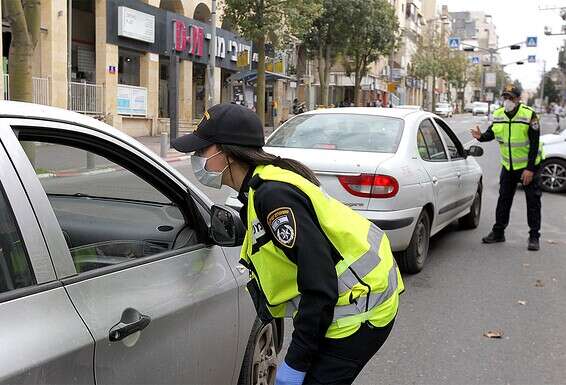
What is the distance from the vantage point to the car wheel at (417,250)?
6.18 meters

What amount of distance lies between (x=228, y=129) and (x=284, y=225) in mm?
451

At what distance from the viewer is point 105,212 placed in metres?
3.34

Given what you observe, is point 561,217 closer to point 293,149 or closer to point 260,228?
point 293,149

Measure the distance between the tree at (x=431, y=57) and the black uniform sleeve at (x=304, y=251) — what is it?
7284 cm

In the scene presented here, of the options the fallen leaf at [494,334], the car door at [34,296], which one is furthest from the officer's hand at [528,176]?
the car door at [34,296]

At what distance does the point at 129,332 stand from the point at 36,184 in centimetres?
56

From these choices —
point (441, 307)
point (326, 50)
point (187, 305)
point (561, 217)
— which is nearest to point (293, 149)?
point (441, 307)

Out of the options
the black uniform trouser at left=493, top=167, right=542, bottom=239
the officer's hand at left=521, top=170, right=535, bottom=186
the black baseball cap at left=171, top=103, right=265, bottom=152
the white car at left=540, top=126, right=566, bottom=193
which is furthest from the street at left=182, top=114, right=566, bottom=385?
the white car at left=540, top=126, right=566, bottom=193

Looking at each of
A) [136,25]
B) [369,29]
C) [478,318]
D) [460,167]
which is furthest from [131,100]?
[478,318]

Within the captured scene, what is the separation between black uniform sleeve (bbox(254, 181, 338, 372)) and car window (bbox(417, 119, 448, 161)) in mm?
4868

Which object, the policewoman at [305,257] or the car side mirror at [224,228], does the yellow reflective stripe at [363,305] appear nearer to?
the policewoman at [305,257]

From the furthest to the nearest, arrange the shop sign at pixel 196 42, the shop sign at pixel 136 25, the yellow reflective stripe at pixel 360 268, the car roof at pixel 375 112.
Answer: the shop sign at pixel 196 42, the shop sign at pixel 136 25, the car roof at pixel 375 112, the yellow reflective stripe at pixel 360 268

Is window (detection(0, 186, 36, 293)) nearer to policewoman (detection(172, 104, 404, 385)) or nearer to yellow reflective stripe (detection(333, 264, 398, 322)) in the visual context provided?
policewoman (detection(172, 104, 404, 385))

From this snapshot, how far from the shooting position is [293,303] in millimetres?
2139
